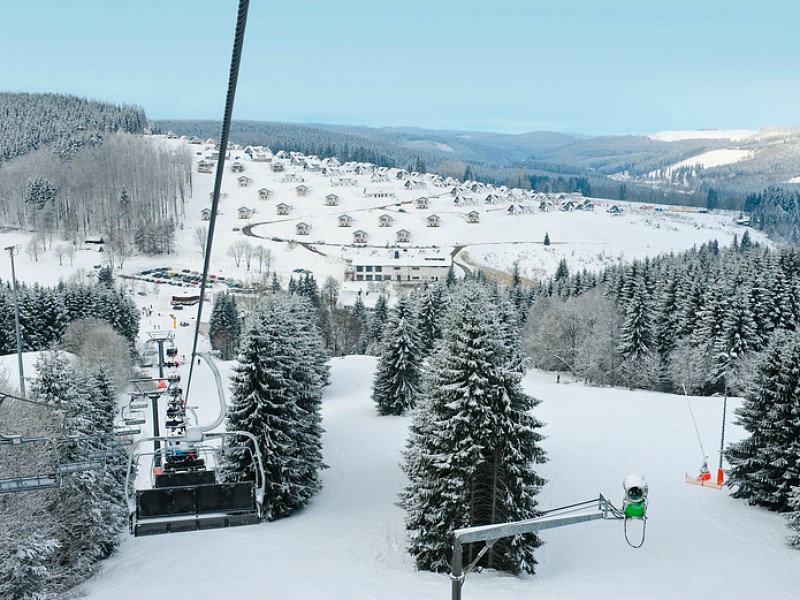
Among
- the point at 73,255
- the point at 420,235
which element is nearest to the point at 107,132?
the point at 73,255

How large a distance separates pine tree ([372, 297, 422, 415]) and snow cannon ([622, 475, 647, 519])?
3255cm

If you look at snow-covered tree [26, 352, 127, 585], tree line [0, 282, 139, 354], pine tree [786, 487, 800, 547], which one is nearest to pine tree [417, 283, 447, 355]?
tree line [0, 282, 139, 354]

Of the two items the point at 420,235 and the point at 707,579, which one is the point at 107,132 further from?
the point at 707,579

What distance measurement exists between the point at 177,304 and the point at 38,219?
164 ft

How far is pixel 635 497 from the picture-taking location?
5340 millimetres

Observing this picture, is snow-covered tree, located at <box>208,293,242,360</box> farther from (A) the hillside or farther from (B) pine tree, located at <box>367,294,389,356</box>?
(A) the hillside

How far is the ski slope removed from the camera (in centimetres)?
1611

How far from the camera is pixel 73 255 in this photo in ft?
323

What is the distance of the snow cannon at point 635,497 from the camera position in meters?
5.29

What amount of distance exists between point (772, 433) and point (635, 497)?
19.8 meters

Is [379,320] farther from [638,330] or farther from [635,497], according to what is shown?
[635,497]

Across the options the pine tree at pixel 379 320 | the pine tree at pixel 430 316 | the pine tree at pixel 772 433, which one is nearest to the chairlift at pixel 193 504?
the pine tree at pixel 772 433

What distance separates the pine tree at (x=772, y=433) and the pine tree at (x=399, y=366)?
60.5 ft

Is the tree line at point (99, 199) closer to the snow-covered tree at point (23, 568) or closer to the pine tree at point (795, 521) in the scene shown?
the snow-covered tree at point (23, 568)
